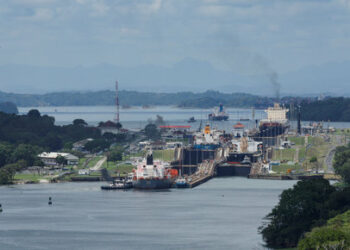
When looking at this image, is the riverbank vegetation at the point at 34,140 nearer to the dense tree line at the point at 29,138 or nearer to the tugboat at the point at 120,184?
the dense tree line at the point at 29,138

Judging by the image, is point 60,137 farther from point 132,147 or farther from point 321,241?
point 321,241

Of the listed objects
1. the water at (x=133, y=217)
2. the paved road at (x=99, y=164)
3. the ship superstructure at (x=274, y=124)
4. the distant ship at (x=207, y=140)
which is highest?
the ship superstructure at (x=274, y=124)

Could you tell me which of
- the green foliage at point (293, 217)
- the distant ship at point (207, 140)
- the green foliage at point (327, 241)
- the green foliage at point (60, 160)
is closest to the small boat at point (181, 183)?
the green foliage at point (60, 160)

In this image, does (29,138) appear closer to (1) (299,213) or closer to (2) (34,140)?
(2) (34,140)

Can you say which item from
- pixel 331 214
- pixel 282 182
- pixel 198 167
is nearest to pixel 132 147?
pixel 198 167

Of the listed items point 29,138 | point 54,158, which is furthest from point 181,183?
point 29,138

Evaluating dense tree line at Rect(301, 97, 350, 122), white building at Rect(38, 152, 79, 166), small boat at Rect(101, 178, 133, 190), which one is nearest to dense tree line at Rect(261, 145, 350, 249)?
small boat at Rect(101, 178, 133, 190)

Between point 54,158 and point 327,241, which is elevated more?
point 54,158

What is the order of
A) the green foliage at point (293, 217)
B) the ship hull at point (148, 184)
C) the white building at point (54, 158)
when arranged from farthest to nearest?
1. the white building at point (54, 158)
2. the ship hull at point (148, 184)
3. the green foliage at point (293, 217)
